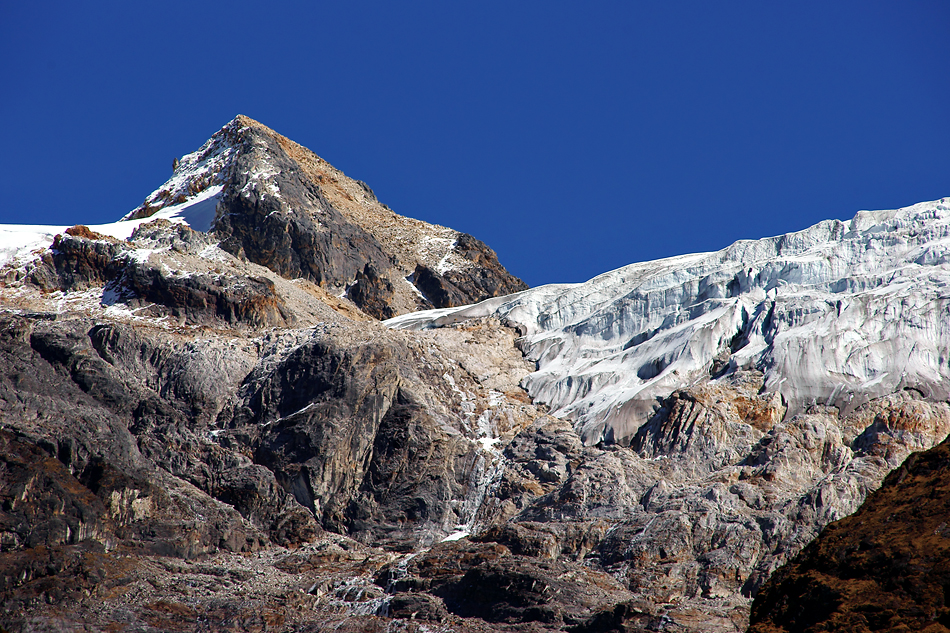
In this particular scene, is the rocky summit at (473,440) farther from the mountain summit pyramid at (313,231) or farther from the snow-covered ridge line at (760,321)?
the mountain summit pyramid at (313,231)

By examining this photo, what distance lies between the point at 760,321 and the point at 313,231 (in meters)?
72.6

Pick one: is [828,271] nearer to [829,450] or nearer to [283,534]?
[829,450]

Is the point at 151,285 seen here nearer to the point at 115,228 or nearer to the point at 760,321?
the point at 115,228

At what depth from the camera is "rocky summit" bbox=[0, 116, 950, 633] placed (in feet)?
253

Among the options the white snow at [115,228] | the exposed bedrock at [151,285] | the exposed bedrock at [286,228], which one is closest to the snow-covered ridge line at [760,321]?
the exposed bedrock at [151,285]

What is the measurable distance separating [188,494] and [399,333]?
3562 cm

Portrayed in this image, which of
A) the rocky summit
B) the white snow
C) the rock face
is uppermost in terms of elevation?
the white snow

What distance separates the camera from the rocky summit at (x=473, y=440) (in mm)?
77000

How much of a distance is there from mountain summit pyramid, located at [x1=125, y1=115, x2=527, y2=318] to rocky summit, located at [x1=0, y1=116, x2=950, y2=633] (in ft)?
39.9

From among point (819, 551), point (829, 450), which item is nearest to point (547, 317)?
point (829, 450)

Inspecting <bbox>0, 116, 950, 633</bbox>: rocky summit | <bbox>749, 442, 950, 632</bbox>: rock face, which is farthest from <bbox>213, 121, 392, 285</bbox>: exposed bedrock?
<bbox>749, 442, 950, 632</bbox>: rock face

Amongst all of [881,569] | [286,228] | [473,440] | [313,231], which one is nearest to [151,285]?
[286,228]

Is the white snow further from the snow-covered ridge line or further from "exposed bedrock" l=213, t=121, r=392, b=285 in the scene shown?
the snow-covered ridge line

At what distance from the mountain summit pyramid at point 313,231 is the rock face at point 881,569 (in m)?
119
